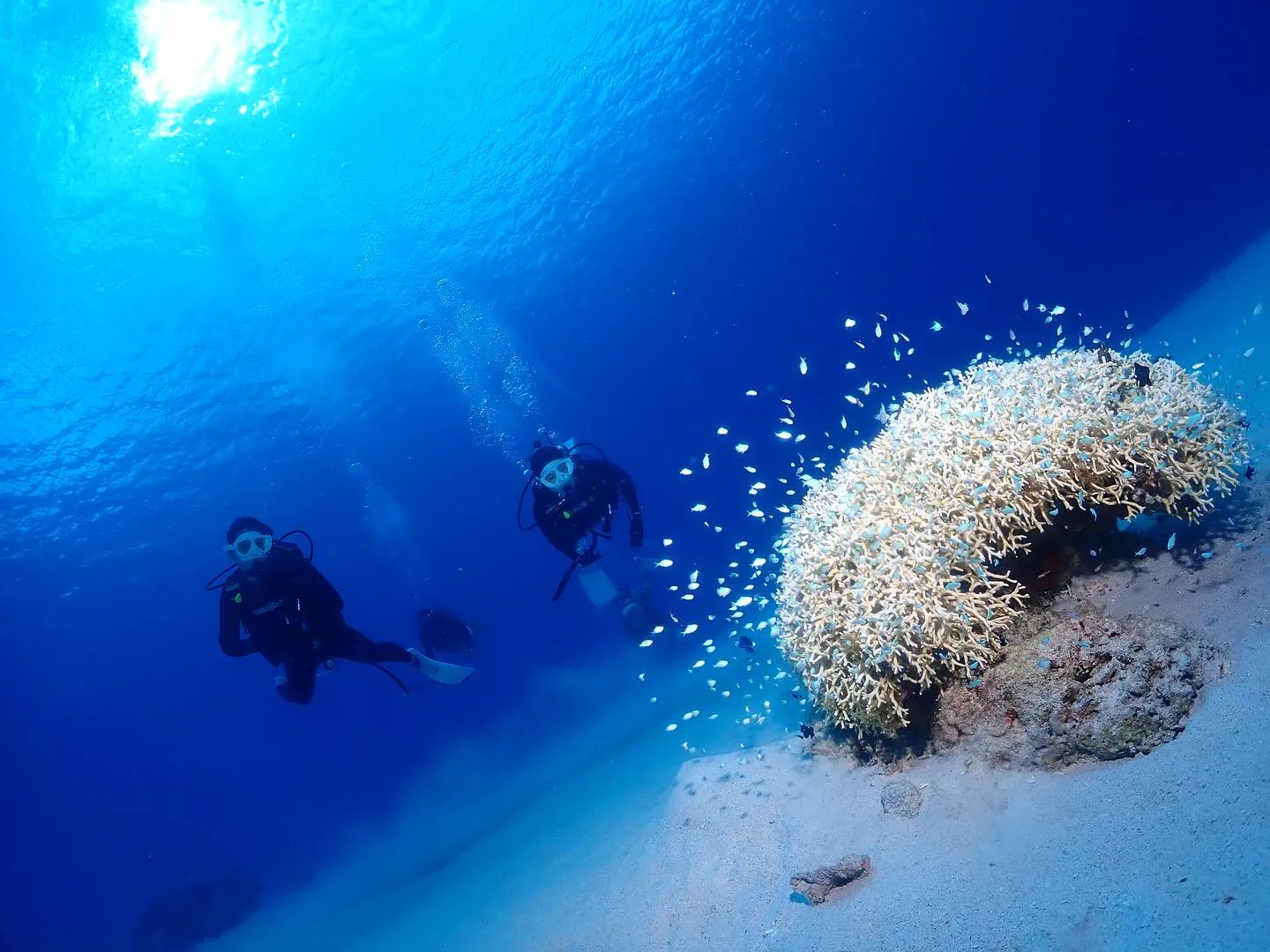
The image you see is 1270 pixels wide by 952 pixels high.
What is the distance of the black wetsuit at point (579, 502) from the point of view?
447 inches

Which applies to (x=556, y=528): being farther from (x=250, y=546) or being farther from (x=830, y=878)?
(x=830, y=878)

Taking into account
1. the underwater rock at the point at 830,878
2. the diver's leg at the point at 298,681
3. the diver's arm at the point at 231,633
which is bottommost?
the underwater rock at the point at 830,878

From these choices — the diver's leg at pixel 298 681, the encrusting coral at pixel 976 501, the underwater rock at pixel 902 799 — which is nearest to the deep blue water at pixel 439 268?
the diver's leg at pixel 298 681

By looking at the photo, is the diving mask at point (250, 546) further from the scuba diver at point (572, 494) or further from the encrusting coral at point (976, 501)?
the encrusting coral at point (976, 501)

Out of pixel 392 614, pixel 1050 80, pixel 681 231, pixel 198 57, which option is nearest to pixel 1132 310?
pixel 1050 80

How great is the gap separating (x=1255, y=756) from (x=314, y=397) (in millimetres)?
33641

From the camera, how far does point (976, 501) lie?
175 inches

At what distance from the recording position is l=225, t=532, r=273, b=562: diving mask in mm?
9445

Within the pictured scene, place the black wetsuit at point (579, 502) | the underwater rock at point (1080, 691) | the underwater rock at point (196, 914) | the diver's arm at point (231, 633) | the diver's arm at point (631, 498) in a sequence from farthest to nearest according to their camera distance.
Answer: the underwater rock at point (196, 914) < the black wetsuit at point (579, 502) < the diver's arm at point (631, 498) < the diver's arm at point (231, 633) < the underwater rock at point (1080, 691)

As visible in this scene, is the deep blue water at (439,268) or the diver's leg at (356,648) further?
the deep blue water at (439,268)

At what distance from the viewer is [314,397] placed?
99.9 ft

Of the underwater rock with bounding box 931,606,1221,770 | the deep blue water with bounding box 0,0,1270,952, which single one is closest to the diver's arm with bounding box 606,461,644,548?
the underwater rock with bounding box 931,606,1221,770

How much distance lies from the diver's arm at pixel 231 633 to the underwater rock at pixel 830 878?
8.41 m

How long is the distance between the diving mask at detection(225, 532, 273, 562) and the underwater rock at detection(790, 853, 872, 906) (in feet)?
28.9
